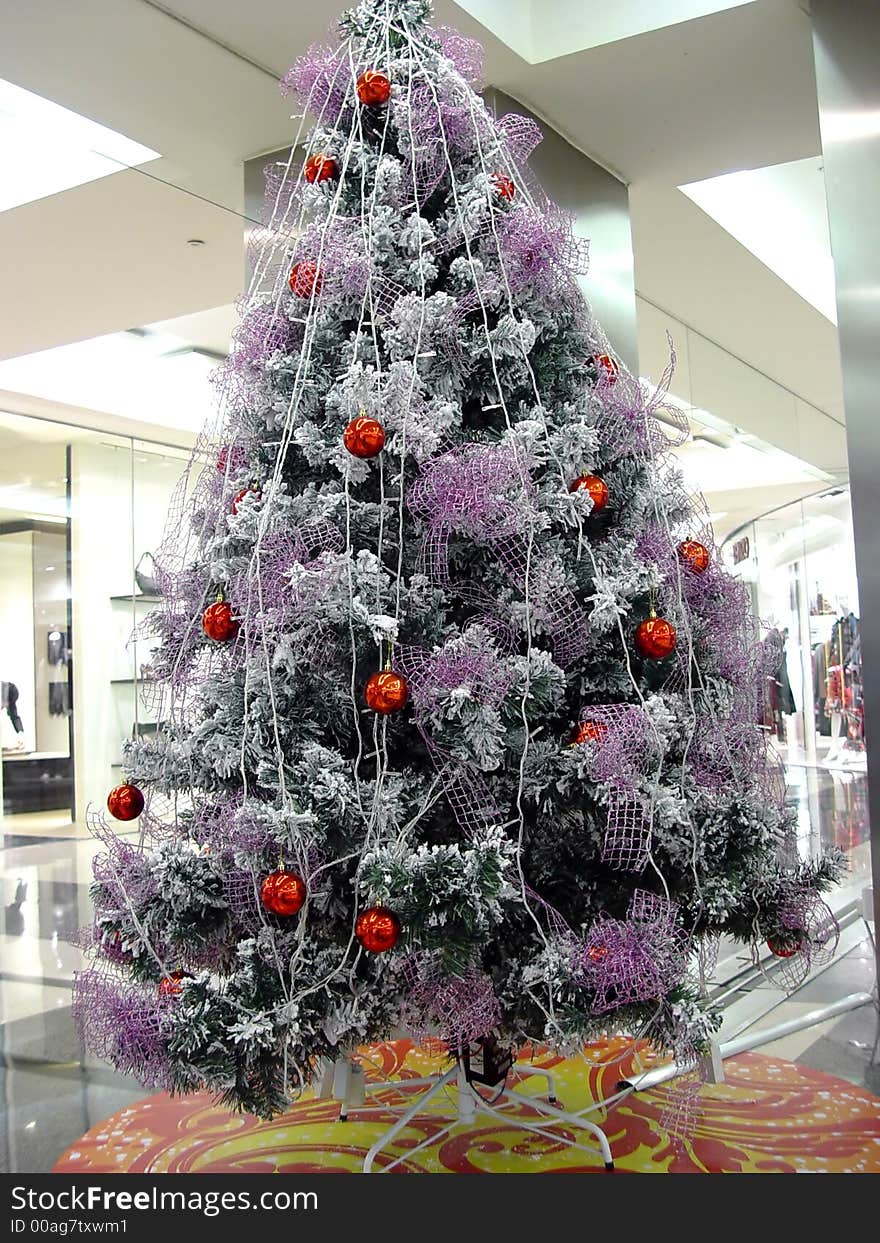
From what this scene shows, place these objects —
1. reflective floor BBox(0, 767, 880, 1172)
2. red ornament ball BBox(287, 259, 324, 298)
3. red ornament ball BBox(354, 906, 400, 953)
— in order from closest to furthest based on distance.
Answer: red ornament ball BBox(354, 906, 400, 953) < red ornament ball BBox(287, 259, 324, 298) < reflective floor BBox(0, 767, 880, 1172)

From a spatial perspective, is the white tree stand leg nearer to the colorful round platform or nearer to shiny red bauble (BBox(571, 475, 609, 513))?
the colorful round platform

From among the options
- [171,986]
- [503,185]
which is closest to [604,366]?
[503,185]

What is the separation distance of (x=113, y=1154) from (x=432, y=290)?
1952mm

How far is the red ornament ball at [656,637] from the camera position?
1805mm

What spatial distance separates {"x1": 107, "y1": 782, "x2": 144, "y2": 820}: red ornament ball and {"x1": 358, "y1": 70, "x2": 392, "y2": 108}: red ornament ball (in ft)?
4.30

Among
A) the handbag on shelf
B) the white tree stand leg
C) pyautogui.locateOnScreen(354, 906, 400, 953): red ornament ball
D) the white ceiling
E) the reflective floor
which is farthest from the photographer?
the handbag on shelf

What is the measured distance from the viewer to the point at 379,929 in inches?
61.8

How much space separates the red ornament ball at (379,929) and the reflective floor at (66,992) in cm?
128

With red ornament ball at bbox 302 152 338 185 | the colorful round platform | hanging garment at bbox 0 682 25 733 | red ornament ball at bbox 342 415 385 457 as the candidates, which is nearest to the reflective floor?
the colorful round platform

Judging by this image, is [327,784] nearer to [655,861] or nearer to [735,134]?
[655,861]

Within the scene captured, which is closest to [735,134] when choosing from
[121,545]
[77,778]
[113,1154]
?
[121,545]

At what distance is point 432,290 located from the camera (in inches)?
78.6

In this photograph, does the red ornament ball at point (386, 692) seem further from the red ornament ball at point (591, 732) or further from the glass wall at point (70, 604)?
the glass wall at point (70, 604)

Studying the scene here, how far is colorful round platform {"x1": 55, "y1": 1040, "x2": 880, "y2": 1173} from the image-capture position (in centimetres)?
224
